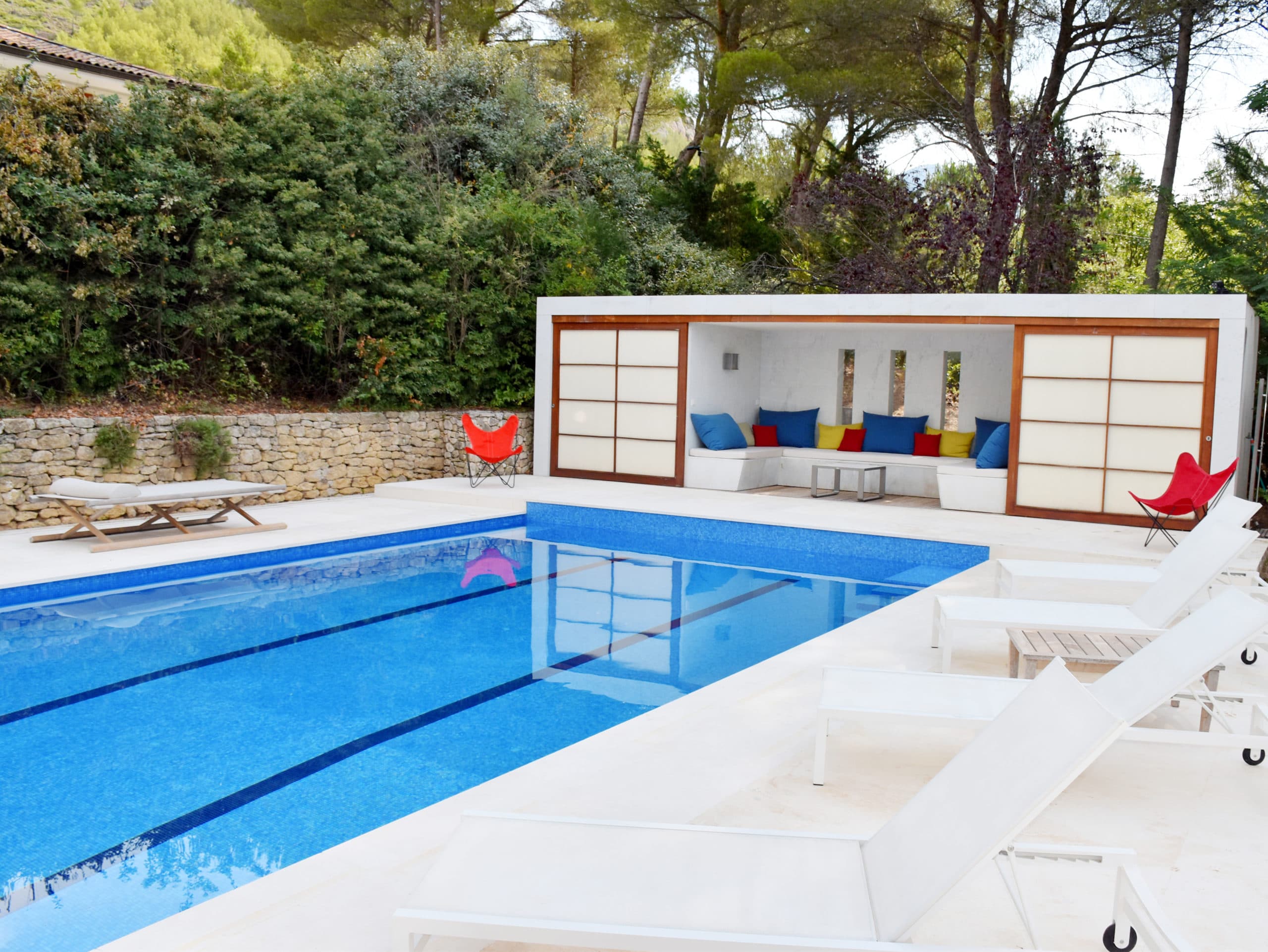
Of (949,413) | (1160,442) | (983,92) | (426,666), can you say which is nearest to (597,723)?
(426,666)

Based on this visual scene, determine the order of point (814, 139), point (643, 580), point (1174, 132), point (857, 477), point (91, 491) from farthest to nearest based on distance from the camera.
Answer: point (814, 139) < point (1174, 132) < point (857, 477) < point (643, 580) < point (91, 491)

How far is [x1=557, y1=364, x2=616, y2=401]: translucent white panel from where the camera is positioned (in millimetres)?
12898

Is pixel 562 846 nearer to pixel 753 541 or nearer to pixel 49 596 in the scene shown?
pixel 49 596

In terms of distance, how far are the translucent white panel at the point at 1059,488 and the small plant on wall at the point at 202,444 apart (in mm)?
8039

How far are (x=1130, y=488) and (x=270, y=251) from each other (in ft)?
30.4

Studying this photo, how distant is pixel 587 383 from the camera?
13078 mm

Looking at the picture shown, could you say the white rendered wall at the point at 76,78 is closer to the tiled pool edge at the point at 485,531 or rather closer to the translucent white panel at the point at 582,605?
the tiled pool edge at the point at 485,531

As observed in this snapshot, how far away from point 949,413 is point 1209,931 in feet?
41.4

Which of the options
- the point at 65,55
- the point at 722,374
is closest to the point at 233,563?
the point at 722,374

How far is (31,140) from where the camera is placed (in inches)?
380

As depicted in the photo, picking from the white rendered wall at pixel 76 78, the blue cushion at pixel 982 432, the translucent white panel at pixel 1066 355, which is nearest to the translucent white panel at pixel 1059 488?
the translucent white panel at pixel 1066 355

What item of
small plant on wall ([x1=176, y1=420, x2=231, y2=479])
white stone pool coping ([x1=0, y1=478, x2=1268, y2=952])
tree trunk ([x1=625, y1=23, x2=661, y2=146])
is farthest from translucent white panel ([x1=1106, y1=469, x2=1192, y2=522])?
tree trunk ([x1=625, y1=23, x2=661, y2=146])

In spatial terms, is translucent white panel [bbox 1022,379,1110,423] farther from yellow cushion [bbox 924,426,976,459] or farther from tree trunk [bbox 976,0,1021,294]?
tree trunk [bbox 976,0,1021,294]

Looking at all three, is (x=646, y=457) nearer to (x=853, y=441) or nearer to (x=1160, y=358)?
(x=853, y=441)
